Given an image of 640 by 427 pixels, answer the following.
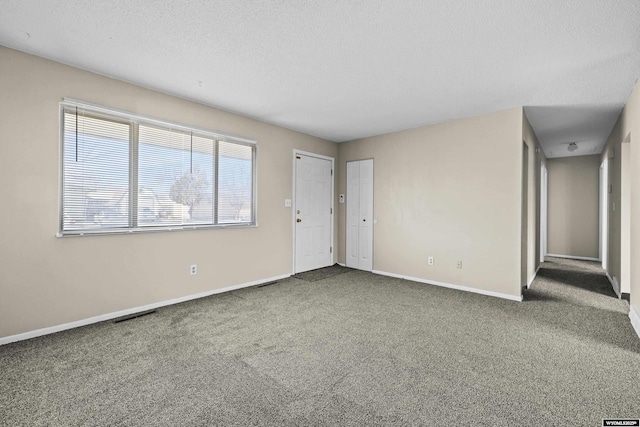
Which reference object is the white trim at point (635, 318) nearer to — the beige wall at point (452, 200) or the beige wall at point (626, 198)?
the beige wall at point (626, 198)

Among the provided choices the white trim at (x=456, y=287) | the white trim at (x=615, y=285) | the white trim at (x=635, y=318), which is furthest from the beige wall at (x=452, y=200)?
the white trim at (x=615, y=285)

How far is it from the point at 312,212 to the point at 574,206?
647 centimetres

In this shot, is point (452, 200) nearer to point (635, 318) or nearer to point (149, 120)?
point (635, 318)

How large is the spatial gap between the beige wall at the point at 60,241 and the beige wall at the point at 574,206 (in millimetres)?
7854

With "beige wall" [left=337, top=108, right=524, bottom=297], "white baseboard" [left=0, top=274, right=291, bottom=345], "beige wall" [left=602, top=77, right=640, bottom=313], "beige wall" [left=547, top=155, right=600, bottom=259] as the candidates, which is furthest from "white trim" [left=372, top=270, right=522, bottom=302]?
"beige wall" [left=547, top=155, right=600, bottom=259]

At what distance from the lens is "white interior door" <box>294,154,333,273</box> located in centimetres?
524

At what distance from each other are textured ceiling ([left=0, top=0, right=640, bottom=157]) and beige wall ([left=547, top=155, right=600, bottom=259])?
4.04 meters

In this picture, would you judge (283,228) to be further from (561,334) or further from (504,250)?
(561,334)

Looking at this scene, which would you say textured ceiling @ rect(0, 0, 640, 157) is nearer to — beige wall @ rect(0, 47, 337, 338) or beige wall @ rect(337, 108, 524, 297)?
beige wall @ rect(0, 47, 337, 338)

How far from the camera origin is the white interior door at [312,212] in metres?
5.24

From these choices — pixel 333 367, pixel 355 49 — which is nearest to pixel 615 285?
pixel 333 367

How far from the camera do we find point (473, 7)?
1963mm

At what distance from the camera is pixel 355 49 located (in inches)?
98.5

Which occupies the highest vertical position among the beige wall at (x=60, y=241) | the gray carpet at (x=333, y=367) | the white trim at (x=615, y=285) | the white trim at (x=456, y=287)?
the beige wall at (x=60, y=241)
